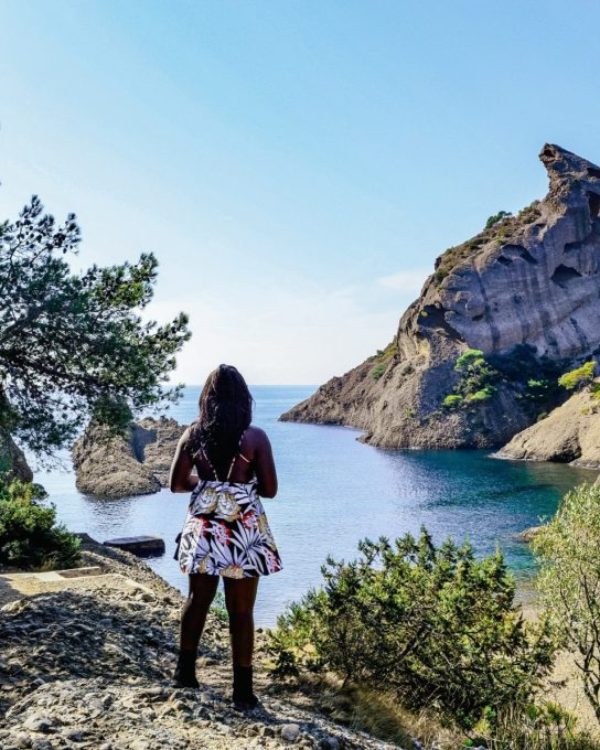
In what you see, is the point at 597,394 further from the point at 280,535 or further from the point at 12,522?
the point at 12,522

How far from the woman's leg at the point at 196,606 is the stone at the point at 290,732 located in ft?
2.90

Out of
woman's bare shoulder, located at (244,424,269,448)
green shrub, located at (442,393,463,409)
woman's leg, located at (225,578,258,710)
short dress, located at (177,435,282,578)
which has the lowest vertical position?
woman's leg, located at (225,578,258,710)

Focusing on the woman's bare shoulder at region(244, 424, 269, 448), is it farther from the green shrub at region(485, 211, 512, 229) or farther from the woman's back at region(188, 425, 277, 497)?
the green shrub at region(485, 211, 512, 229)

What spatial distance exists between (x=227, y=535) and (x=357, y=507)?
42.6 meters

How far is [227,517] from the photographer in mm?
5414

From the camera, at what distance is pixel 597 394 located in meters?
72.9

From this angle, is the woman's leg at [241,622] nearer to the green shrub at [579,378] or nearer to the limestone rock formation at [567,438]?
the limestone rock formation at [567,438]

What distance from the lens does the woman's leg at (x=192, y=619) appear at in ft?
17.8

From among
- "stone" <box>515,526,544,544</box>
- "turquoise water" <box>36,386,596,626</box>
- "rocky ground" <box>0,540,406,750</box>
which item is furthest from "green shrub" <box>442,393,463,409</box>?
"rocky ground" <box>0,540,406,750</box>

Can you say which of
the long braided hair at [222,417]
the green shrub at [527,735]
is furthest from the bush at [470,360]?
the long braided hair at [222,417]

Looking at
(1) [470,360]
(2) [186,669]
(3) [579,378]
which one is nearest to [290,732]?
(2) [186,669]

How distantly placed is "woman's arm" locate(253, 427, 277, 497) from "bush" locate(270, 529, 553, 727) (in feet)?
10.3

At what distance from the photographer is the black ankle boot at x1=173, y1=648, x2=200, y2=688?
5594 mm

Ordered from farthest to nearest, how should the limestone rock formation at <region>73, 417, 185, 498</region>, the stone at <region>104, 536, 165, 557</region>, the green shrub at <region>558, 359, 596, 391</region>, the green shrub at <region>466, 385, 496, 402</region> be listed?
the green shrub at <region>466, 385, 496, 402</region>, the green shrub at <region>558, 359, 596, 391</region>, the limestone rock formation at <region>73, 417, 185, 498</region>, the stone at <region>104, 536, 165, 557</region>
